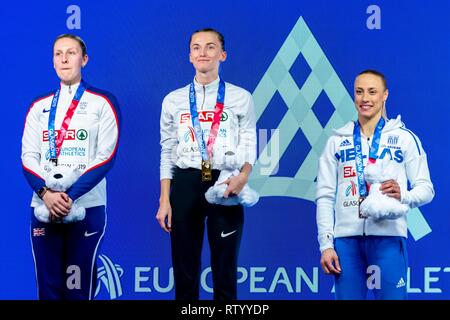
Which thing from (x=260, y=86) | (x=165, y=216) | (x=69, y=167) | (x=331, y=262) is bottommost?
(x=331, y=262)

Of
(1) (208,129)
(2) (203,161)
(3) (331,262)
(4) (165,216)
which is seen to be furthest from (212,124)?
(3) (331,262)

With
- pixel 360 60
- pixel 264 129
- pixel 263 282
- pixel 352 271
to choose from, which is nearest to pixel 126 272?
pixel 263 282

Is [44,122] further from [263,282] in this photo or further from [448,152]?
[448,152]

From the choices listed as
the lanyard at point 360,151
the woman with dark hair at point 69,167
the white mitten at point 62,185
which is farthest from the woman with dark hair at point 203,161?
the lanyard at point 360,151

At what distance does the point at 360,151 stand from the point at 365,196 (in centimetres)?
24

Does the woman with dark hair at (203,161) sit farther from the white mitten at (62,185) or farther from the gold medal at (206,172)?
the white mitten at (62,185)

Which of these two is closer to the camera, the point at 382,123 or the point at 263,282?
the point at 382,123

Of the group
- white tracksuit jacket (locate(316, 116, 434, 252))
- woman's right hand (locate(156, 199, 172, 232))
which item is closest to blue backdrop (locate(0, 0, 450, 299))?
woman's right hand (locate(156, 199, 172, 232))

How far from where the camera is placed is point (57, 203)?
192 inches

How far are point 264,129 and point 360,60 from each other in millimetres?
716

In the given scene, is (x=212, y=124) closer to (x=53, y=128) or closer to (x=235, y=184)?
(x=235, y=184)

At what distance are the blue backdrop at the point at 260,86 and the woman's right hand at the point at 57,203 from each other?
0.73 m

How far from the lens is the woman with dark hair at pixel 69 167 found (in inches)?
194

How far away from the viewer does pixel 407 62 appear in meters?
5.61
